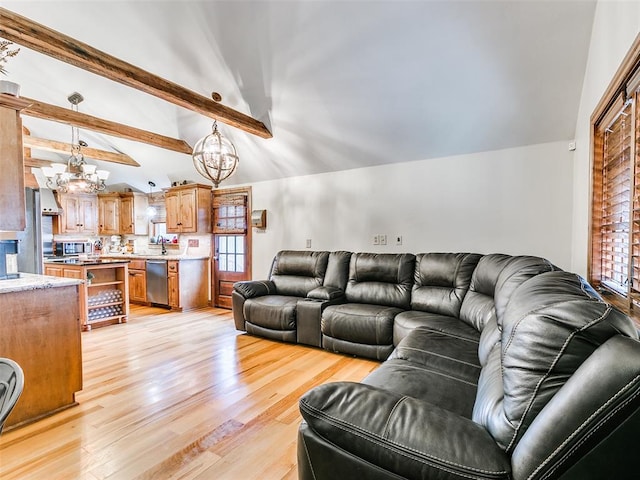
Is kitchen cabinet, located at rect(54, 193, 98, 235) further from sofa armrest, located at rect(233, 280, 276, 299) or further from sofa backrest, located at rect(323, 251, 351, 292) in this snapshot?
sofa backrest, located at rect(323, 251, 351, 292)

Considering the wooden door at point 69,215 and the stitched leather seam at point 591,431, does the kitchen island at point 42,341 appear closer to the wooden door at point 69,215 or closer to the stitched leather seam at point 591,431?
the stitched leather seam at point 591,431

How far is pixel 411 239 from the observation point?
3904mm

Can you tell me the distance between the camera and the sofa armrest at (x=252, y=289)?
3.96 m

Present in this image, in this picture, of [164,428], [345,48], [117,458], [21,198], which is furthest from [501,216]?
[21,198]

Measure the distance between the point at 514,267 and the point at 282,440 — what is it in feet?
5.89

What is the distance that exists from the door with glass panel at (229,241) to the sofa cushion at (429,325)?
3.06 meters

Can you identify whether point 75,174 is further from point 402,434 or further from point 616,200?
point 616,200

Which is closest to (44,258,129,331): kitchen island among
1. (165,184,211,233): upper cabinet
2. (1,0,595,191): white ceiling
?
(165,184,211,233): upper cabinet

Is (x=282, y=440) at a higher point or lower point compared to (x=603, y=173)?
lower

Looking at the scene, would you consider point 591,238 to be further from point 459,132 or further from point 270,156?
point 270,156

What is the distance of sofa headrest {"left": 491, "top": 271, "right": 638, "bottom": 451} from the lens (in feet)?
2.64

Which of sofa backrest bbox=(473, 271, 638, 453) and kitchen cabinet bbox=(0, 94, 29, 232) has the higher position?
kitchen cabinet bbox=(0, 94, 29, 232)

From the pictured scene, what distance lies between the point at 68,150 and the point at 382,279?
5.30 metres

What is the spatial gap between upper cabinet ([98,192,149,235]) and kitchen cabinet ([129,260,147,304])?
48.0 inches
